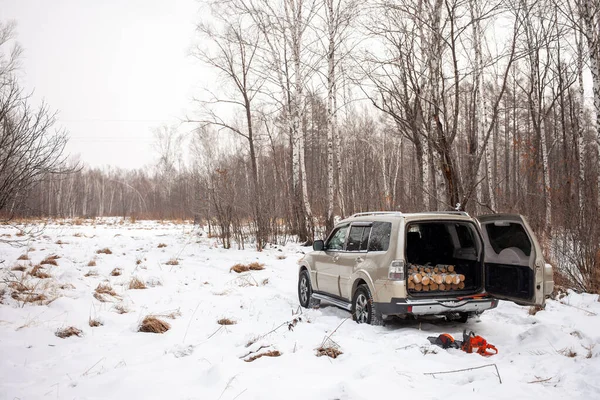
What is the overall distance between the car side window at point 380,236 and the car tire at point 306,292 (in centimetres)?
223

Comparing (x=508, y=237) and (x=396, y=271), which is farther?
(x=508, y=237)

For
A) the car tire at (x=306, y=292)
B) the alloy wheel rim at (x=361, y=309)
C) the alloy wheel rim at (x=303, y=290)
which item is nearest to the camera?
the alloy wheel rim at (x=361, y=309)

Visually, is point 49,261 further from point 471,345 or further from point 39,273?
point 471,345

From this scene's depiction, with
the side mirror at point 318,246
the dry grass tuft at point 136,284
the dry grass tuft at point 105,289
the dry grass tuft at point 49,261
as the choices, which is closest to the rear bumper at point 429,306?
the side mirror at point 318,246

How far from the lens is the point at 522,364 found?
15.4 feet

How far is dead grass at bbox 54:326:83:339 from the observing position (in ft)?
20.5

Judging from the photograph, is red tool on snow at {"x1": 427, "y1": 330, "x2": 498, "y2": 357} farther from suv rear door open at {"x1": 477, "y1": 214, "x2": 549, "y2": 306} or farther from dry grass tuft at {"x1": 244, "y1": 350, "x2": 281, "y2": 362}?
dry grass tuft at {"x1": 244, "y1": 350, "x2": 281, "y2": 362}

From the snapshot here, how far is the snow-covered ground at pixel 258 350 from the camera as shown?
4156 millimetres

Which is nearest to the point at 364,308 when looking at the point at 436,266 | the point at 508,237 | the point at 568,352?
the point at 436,266

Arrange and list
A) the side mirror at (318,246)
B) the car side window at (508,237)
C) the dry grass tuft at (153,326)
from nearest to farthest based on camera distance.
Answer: the car side window at (508,237), the dry grass tuft at (153,326), the side mirror at (318,246)

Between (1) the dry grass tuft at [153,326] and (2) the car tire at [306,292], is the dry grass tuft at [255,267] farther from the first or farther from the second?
(1) the dry grass tuft at [153,326]

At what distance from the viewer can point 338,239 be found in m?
7.88

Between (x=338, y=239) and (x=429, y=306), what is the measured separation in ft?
7.70

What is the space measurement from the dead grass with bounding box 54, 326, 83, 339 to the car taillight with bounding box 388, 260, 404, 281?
450cm
